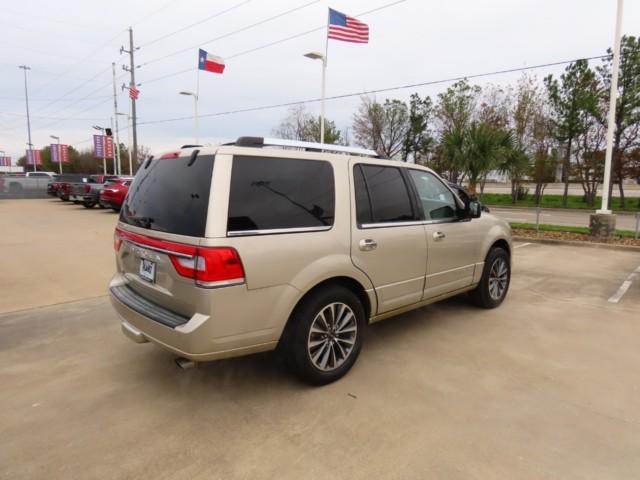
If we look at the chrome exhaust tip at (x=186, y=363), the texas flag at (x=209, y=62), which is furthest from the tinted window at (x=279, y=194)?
the texas flag at (x=209, y=62)

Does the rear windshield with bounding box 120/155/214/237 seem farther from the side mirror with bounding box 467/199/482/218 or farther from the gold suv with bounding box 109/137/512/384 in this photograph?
the side mirror with bounding box 467/199/482/218

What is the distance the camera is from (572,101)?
21938 millimetres

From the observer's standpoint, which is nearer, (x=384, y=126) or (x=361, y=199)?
(x=361, y=199)

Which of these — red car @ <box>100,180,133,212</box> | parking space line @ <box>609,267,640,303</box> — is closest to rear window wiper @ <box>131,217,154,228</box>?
parking space line @ <box>609,267,640,303</box>

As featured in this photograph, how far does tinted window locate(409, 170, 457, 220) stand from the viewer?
13.3ft

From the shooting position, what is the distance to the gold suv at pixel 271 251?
8.42 ft

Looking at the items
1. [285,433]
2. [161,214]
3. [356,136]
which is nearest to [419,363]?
[285,433]

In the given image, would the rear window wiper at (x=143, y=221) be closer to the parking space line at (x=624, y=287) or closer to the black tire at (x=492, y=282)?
the black tire at (x=492, y=282)

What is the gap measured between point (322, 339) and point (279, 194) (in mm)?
Answer: 1167

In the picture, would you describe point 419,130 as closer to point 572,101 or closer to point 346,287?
point 572,101

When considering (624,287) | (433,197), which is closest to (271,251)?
(433,197)

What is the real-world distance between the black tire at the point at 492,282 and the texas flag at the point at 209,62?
1721cm

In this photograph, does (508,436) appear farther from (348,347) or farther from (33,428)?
(33,428)

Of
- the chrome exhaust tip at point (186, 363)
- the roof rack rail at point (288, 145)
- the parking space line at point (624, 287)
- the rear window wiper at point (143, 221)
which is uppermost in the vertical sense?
the roof rack rail at point (288, 145)
